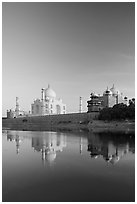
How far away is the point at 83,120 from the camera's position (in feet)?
129

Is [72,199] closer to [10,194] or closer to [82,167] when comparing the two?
[10,194]

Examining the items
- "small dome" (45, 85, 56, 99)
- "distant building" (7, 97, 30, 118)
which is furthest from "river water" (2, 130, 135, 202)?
"small dome" (45, 85, 56, 99)

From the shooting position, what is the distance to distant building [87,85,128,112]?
4781 centimetres

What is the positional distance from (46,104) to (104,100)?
20.3 meters

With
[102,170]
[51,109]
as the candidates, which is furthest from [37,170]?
[51,109]

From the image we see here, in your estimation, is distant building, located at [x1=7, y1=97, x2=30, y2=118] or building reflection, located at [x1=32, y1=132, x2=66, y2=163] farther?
distant building, located at [x1=7, y1=97, x2=30, y2=118]

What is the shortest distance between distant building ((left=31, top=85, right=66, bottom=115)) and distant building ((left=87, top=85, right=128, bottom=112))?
59.5 feet

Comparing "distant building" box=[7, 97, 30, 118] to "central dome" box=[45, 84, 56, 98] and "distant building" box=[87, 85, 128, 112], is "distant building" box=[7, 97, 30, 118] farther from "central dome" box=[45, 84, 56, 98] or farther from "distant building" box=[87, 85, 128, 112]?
"distant building" box=[87, 85, 128, 112]

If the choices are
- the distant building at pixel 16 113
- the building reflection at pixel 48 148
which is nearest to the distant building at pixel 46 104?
the distant building at pixel 16 113

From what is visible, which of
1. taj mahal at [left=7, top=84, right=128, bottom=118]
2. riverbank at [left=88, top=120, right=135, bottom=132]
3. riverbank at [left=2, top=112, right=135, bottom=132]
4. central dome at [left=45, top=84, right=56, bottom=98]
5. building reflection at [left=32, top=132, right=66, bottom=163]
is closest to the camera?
building reflection at [left=32, top=132, right=66, bottom=163]

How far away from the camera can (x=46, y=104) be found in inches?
2511

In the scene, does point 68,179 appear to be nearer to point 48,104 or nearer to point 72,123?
point 72,123

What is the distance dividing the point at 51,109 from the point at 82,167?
190 feet

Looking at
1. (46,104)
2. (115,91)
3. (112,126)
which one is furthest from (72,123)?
(46,104)
